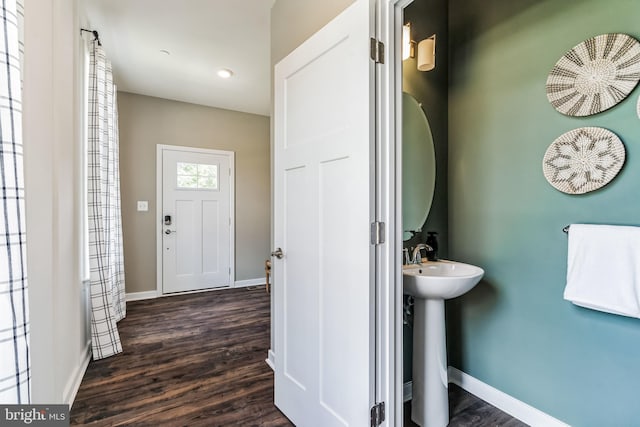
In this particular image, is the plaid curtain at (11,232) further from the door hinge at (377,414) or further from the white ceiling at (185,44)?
the white ceiling at (185,44)

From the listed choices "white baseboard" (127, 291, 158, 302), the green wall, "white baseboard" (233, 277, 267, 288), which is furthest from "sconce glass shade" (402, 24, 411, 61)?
"white baseboard" (127, 291, 158, 302)

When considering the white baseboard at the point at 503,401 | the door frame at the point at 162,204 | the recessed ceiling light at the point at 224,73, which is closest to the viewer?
the white baseboard at the point at 503,401

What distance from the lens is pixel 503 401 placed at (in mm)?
1791

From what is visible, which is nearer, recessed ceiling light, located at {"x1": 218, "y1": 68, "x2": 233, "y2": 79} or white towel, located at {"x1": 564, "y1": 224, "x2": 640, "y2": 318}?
white towel, located at {"x1": 564, "y1": 224, "x2": 640, "y2": 318}

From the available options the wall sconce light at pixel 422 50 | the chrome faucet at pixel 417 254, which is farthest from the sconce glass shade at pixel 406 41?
the chrome faucet at pixel 417 254

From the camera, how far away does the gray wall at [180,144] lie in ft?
12.7

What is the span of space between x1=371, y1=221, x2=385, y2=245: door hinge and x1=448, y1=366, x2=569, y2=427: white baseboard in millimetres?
1384

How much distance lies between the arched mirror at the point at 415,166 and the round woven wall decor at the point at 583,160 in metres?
0.61

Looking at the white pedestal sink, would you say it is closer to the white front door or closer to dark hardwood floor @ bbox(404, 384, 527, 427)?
dark hardwood floor @ bbox(404, 384, 527, 427)

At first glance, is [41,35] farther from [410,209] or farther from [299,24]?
[410,209]

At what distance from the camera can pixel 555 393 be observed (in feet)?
5.22

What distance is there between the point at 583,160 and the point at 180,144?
13.9 feet

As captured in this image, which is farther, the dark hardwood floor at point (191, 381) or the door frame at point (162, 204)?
the door frame at point (162, 204)

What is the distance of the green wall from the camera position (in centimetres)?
140
